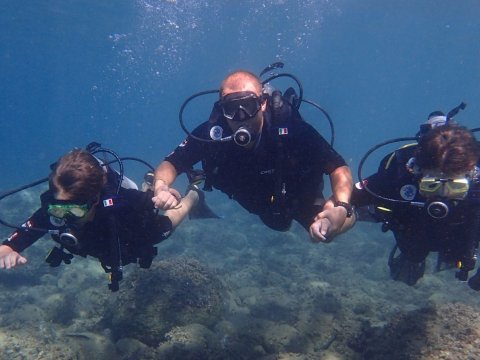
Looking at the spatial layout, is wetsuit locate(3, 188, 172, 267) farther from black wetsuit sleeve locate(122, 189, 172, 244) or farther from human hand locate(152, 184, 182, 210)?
human hand locate(152, 184, 182, 210)

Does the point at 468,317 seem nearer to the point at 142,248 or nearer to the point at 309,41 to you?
the point at 142,248

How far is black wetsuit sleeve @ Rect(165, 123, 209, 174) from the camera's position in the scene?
19.6 ft

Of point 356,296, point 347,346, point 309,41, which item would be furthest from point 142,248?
point 309,41

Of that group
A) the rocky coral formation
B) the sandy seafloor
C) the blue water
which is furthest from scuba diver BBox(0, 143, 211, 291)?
the blue water

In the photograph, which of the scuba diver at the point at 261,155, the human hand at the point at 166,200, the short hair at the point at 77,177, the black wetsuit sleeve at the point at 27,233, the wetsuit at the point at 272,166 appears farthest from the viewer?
the wetsuit at the point at 272,166

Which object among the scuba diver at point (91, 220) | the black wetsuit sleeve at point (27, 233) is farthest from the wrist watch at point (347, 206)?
the black wetsuit sleeve at point (27, 233)

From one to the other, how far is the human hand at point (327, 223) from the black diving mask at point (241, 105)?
1824 mm

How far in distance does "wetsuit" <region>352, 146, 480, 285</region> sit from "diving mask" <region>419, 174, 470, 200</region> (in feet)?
0.93

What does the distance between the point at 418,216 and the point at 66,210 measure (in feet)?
14.3

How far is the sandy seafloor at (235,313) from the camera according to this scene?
4.95 meters

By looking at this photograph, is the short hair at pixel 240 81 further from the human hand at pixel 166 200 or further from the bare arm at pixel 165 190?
the human hand at pixel 166 200

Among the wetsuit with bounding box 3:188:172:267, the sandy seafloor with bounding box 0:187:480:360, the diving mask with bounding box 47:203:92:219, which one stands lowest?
the sandy seafloor with bounding box 0:187:480:360

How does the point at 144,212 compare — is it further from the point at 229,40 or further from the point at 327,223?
the point at 229,40

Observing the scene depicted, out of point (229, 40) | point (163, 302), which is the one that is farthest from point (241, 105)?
point (229, 40)
